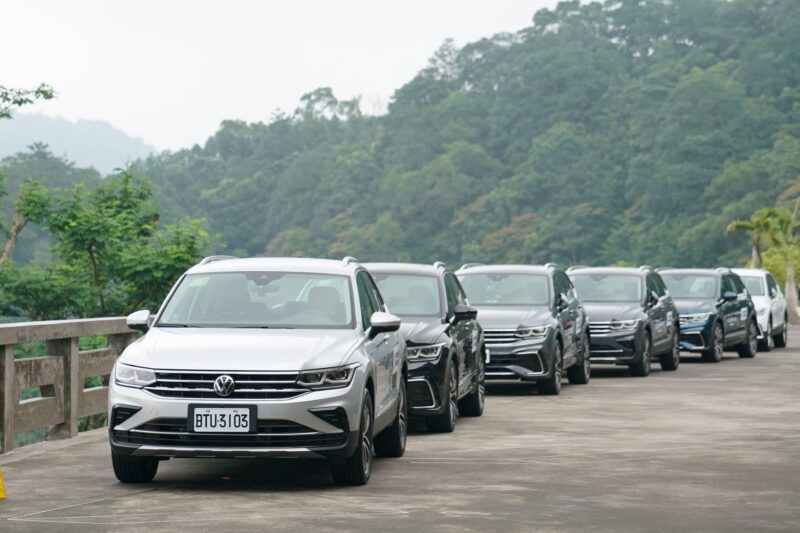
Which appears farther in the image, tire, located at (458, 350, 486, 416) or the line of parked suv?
tire, located at (458, 350, 486, 416)

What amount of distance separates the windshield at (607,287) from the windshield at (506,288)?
425 cm

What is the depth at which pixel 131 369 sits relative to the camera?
1012 centimetres

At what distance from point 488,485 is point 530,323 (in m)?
8.98

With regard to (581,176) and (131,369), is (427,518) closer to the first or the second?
(131,369)

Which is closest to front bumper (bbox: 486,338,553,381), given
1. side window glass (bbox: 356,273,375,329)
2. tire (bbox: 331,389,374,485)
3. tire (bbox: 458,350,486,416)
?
tire (bbox: 458,350,486,416)

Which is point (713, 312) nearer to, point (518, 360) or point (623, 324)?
point (623, 324)

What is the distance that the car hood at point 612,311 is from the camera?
23.9 meters

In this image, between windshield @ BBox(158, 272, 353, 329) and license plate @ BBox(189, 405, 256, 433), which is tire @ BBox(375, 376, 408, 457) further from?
license plate @ BBox(189, 405, 256, 433)

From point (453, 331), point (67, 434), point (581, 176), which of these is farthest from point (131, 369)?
point (581, 176)

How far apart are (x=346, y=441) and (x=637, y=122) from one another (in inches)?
4811

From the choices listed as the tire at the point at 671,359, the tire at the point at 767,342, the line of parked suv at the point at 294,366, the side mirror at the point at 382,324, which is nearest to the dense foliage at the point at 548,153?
the tire at the point at 767,342

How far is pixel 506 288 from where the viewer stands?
20953mm

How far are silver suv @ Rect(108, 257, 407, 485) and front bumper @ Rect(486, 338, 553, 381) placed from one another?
7998 mm

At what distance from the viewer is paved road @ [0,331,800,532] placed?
9.02 metres
